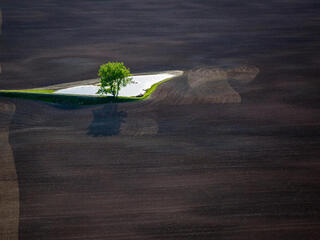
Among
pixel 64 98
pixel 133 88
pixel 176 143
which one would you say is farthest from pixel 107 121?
pixel 133 88

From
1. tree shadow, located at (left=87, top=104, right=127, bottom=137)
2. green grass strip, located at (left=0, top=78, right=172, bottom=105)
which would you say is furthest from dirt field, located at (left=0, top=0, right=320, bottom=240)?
green grass strip, located at (left=0, top=78, right=172, bottom=105)

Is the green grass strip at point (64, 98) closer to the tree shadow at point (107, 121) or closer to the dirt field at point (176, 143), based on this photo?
the dirt field at point (176, 143)

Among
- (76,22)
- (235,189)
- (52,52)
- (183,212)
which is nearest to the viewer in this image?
(183,212)

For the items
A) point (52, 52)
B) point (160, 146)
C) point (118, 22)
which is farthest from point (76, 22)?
point (160, 146)

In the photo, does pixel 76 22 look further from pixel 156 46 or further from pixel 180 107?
pixel 180 107

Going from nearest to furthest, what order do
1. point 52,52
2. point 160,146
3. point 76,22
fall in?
point 160,146, point 52,52, point 76,22

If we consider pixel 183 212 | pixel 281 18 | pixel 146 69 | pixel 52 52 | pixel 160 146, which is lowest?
pixel 183 212

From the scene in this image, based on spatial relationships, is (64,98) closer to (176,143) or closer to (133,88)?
(133,88)
